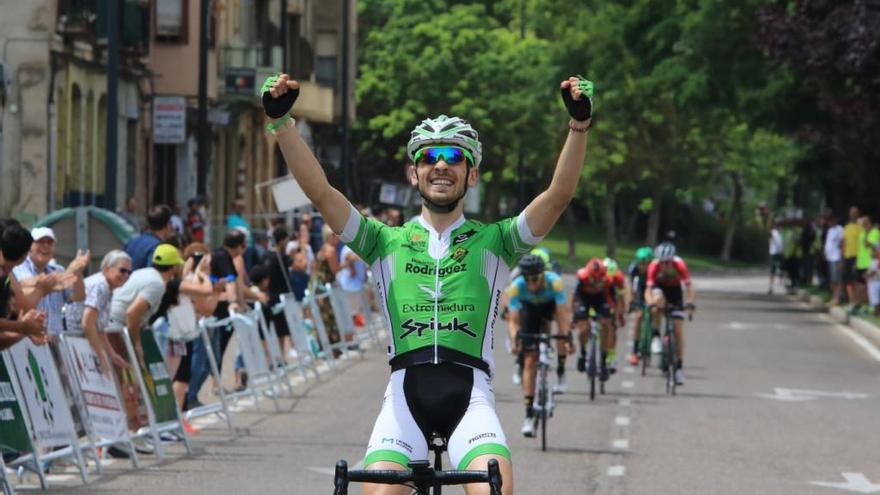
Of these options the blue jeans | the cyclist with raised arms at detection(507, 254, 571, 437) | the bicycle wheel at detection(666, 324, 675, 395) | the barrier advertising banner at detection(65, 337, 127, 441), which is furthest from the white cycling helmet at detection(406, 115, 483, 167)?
the bicycle wheel at detection(666, 324, 675, 395)

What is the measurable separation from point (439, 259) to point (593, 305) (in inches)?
658

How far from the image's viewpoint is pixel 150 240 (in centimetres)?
2023

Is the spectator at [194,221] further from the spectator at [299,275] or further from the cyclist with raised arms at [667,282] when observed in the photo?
the cyclist with raised arms at [667,282]

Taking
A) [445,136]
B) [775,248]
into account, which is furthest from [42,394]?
[775,248]

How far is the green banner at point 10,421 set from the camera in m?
13.6

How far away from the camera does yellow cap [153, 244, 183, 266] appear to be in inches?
695

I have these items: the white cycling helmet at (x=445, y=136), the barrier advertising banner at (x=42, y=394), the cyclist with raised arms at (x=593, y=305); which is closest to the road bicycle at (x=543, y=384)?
the barrier advertising banner at (x=42, y=394)

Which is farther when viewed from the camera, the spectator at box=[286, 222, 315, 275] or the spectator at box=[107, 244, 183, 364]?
the spectator at box=[286, 222, 315, 275]

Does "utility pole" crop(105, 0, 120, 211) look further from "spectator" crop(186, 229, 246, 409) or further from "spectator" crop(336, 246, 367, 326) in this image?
"spectator" crop(336, 246, 367, 326)

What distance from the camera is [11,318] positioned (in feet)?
45.2

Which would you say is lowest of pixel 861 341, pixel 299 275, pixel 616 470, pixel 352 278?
pixel 861 341

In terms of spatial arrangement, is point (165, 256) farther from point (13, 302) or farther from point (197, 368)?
point (13, 302)

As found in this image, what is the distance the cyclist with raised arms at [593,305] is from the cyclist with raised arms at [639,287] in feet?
8.12

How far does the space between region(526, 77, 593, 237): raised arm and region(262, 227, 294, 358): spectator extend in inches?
644
